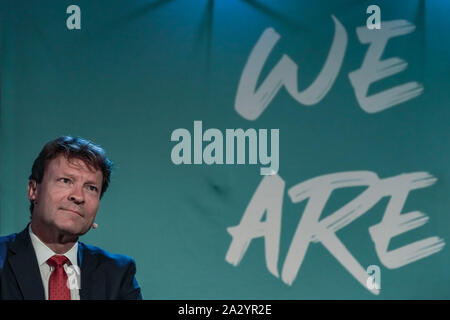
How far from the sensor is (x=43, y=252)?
84.8 inches

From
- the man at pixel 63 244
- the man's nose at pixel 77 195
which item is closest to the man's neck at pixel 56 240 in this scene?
the man at pixel 63 244

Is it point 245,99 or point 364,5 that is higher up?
point 364,5

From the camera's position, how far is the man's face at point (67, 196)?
2.19 metres

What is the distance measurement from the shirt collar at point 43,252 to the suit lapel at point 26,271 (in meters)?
0.03

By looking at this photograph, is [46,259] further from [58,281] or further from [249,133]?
[249,133]

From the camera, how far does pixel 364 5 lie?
11.9 feet

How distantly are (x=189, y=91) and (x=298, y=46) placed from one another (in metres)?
0.62

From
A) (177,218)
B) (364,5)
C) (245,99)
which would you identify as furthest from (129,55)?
(364,5)

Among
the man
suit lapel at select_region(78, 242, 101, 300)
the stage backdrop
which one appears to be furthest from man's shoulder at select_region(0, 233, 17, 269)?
the stage backdrop

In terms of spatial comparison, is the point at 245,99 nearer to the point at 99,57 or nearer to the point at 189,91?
the point at 189,91

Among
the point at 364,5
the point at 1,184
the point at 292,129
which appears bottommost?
the point at 1,184

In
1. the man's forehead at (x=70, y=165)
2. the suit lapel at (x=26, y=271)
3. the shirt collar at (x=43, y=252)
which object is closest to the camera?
the suit lapel at (x=26, y=271)

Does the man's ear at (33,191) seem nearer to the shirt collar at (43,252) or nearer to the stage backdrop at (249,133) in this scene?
the shirt collar at (43,252)

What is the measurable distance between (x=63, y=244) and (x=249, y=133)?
1.55 meters
